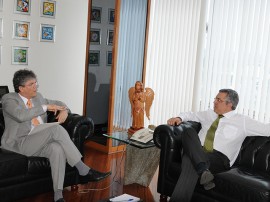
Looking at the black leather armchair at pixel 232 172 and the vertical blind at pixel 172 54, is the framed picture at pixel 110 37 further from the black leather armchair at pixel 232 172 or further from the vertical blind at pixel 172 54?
the black leather armchair at pixel 232 172

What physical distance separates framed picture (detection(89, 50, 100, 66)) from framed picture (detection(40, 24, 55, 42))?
0.57 m

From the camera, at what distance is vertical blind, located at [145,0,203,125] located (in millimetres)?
5129

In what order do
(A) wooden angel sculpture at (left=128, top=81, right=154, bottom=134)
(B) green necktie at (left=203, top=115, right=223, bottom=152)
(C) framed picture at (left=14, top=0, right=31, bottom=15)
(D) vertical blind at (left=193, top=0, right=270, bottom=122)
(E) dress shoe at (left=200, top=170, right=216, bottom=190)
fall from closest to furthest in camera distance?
1. (E) dress shoe at (left=200, top=170, right=216, bottom=190)
2. (B) green necktie at (left=203, top=115, right=223, bottom=152)
3. (A) wooden angel sculpture at (left=128, top=81, right=154, bottom=134)
4. (D) vertical blind at (left=193, top=0, right=270, bottom=122)
5. (C) framed picture at (left=14, top=0, right=31, bottom=15)

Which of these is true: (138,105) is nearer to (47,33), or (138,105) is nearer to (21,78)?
(21,78)

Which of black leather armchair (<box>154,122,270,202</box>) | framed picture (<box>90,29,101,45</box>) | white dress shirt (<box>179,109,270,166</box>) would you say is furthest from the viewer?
framed picture (<box>90,29,101,45</box>)

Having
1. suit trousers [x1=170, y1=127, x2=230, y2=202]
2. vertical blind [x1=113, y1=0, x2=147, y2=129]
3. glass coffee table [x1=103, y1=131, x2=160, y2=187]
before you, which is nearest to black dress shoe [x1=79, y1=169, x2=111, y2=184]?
glass coffee table [x1=103, y1=131, x2=160, y2=187]

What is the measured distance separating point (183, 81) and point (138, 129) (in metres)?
1.31

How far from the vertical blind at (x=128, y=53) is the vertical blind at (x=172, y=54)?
242 millimetres

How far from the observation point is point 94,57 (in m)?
5.20

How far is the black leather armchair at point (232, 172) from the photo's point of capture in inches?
119

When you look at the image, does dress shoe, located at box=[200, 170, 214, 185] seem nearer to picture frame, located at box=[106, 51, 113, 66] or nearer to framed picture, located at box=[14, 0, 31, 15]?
picture frame, located at box=[106, 51, 113, 66]

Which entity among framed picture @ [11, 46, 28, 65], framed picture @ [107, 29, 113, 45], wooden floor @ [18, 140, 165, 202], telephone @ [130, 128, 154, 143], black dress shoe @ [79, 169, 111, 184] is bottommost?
wooden floor @ [18, 140, 165, 202]

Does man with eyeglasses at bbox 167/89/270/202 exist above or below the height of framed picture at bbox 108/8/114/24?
below

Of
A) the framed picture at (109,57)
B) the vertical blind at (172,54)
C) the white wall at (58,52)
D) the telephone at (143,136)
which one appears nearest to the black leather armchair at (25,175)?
the telephone at (143,136)
